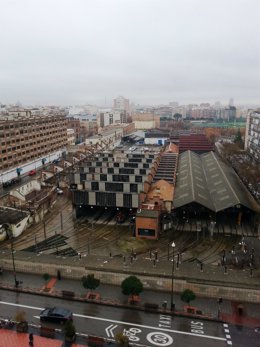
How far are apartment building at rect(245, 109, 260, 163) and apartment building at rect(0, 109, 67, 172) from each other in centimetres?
4932

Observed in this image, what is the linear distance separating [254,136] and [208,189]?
41.7 meters

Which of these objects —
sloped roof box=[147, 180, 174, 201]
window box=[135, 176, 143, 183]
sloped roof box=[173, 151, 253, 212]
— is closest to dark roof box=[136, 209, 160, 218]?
sloped roof box=[173, 151, 253, 212]

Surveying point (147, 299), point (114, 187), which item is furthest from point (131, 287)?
point (114, 187)

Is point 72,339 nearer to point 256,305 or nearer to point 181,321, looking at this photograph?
point 181,321

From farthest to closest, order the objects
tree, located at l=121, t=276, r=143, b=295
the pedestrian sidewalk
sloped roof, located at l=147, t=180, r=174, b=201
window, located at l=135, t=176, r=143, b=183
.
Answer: window, located at l=135, t=176, r=143, b=183
sloped roof, located at l=147, t=180, r=174, b=201
tree, located at l=121, t=276, r=143, b=295
the pedestrian sidewalk

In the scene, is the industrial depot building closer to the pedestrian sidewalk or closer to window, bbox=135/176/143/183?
window, bbox=135/176/143/183

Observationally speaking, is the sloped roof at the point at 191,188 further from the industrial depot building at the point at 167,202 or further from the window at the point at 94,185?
the window at the point at 94,185

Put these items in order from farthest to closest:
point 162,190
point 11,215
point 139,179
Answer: point 139,179
point 162,190
point 11,215

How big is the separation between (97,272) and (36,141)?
5337cm

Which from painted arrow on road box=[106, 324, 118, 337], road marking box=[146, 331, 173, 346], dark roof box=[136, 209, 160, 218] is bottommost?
road marking box=[146, 331, 173, 346]

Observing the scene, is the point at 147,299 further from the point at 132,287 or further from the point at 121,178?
the point at 121,178

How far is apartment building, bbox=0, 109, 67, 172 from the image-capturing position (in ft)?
207

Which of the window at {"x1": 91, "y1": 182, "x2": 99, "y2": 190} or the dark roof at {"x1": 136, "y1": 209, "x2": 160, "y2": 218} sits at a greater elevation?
the window at {"x1": 91, "y1": 182, "x2": 99, "y2": 190}

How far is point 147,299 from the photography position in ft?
79.0
